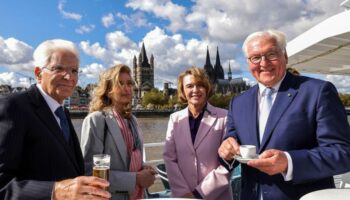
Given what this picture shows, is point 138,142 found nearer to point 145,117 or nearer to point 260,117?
point 260,117

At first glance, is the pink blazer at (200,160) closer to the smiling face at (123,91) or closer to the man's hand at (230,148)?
the smiling face at (123,91)

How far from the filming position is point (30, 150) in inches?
61.1

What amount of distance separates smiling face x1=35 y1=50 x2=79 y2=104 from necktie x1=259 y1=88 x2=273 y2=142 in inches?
44.8

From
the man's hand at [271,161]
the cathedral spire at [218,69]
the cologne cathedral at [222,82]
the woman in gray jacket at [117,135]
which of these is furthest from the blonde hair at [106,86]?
the cathedral spire at [218,69]

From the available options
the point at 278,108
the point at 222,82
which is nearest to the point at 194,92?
the point at 278,108

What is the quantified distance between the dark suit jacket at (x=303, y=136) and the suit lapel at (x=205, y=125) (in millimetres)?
834

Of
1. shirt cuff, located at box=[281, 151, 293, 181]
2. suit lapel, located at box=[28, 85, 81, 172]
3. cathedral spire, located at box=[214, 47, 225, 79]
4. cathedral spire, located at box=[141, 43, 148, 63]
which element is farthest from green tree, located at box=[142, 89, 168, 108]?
shirt cuff, located at box=[281, 151, 293, 181]

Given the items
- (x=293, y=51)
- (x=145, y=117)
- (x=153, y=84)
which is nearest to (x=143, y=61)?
(x=153, y=84)

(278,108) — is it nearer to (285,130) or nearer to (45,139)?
(285,130)

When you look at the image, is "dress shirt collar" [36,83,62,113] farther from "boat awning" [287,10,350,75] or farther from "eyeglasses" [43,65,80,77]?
"boat awning" [287,10,350,75]

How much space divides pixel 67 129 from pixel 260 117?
1.15m

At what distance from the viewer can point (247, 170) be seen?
199 cm

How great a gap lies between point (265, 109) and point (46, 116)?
1.22 metres

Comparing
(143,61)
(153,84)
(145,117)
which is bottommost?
(145,117)
